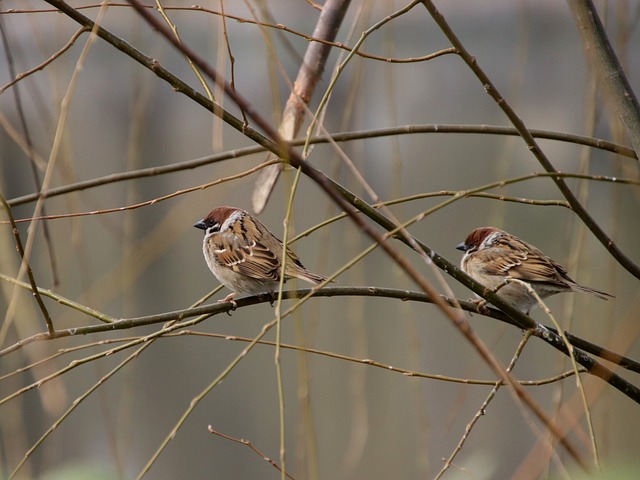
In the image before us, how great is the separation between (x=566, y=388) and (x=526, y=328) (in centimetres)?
185

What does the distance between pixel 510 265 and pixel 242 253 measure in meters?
1.16

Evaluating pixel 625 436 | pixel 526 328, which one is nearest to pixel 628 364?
pixel 526 328

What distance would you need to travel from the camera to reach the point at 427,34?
11.6ft

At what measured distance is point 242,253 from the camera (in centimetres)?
331

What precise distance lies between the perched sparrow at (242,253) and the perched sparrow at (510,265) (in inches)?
33.8

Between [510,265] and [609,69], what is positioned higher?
[609,69]

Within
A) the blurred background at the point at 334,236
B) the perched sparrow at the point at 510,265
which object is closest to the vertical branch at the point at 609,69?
the blurred background at the point at 334,236

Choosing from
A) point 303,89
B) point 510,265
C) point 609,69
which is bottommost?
point 510,265

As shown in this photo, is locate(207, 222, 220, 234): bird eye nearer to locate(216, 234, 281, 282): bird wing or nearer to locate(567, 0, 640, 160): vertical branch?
locate(216, 234, 281, 282): bird wing

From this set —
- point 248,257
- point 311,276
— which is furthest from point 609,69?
point 248,257

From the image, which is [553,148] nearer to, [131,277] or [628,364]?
[628,364]

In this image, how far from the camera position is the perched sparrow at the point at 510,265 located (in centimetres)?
339

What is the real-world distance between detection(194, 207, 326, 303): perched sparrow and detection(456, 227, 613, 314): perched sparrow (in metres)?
0.86

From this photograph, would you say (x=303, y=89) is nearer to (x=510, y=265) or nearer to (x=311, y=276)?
(x=311, y=276)
